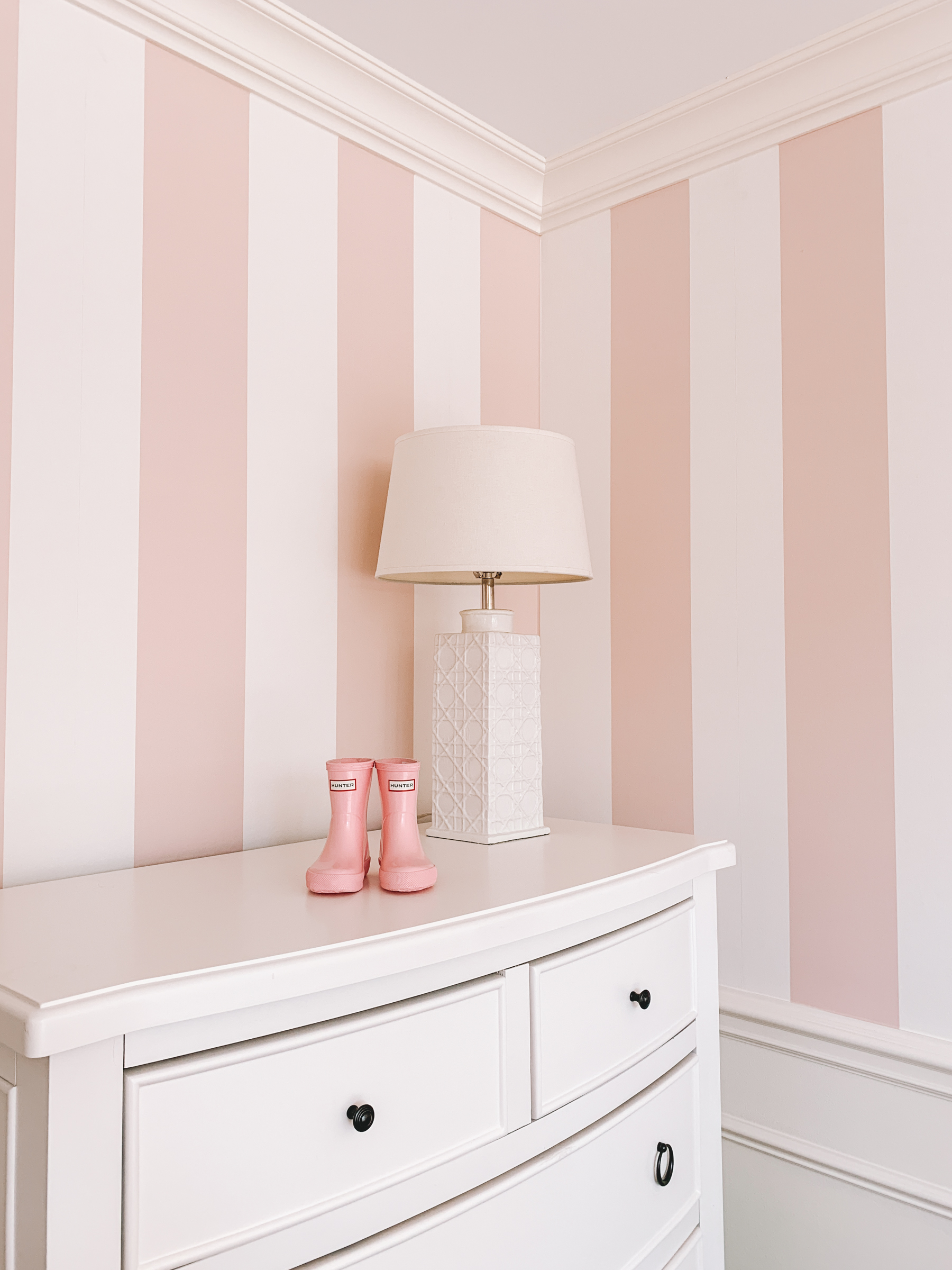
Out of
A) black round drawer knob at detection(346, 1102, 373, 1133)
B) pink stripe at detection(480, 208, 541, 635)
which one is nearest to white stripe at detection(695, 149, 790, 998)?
pink stripe at detection(480, 208, 541, 635)

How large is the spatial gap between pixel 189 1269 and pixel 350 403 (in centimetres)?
123

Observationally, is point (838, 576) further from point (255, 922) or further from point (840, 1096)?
point (255, 922)

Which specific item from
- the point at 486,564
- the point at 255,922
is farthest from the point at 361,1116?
the point at 486,564

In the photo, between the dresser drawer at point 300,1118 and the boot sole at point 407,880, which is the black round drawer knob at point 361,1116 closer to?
the dresser drawer at point 300,1118

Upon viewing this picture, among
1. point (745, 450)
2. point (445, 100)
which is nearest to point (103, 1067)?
point (745, 450)

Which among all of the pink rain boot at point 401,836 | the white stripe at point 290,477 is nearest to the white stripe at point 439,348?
the white stripe at point 290,477

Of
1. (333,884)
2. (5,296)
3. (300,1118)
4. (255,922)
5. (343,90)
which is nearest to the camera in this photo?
(300,1118)

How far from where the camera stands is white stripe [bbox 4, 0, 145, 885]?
45.1 inches

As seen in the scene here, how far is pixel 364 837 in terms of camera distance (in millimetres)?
1056

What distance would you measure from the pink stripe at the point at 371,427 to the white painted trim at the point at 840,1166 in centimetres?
88

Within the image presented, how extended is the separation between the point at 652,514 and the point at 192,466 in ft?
2.85

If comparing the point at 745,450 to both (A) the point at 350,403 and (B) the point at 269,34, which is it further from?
(B) the point at 269,34

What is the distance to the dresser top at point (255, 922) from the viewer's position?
69 centimetres

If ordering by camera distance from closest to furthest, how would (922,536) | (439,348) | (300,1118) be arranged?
1. (300,1118)
2. (922,536)
3. (439,348)
